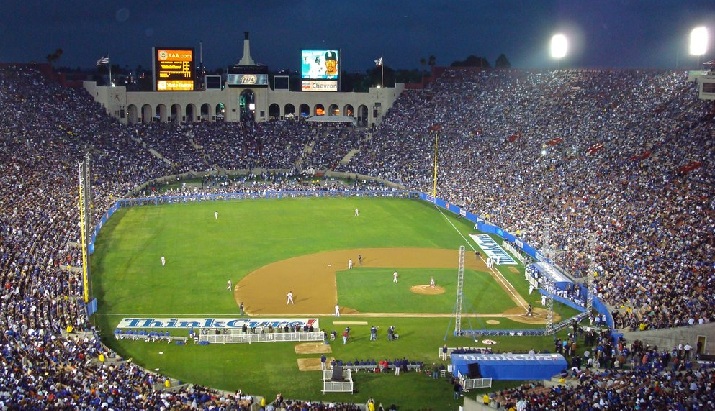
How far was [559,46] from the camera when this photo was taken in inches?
3337

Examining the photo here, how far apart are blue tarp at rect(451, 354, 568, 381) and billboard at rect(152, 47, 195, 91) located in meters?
68.4

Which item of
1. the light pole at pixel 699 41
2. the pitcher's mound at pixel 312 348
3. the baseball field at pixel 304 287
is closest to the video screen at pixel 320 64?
the baseball field at pixel 304 287

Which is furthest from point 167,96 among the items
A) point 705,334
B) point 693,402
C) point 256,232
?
point 693,402

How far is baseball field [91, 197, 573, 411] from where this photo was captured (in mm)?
30594

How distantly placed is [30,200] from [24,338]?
83.2 feet

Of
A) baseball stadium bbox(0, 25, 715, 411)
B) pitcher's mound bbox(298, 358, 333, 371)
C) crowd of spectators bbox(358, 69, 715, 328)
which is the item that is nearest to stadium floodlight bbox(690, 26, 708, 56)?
crowd of spectators bbox(358, 69, 715, 328)

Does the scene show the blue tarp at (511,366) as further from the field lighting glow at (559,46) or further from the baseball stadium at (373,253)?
the field lighting glow at (559,46)

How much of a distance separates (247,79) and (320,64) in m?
9.57

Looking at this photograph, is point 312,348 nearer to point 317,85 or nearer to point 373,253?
point 373,253

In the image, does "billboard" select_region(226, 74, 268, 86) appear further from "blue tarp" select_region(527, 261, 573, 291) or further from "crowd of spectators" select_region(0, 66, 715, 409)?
"blue tarp" select_region(527, 261, 573, 291)

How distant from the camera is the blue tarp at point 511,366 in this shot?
97.0 ft

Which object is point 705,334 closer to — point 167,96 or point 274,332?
point 274,332

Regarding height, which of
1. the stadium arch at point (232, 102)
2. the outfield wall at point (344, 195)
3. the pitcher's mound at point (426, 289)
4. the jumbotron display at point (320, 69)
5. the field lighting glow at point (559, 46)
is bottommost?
the pitcher's mound at point (426, 289)

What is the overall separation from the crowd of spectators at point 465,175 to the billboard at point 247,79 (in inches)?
220
